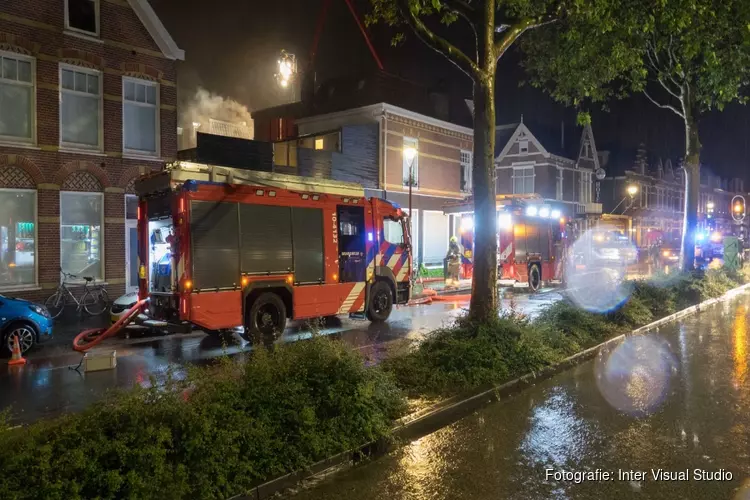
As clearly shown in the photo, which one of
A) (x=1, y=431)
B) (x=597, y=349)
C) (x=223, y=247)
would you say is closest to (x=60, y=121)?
(x=223, y=247)

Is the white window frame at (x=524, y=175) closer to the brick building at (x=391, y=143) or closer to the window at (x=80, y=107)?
the brick building at (x=391, y=143)

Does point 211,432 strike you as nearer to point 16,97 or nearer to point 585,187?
point 16,97

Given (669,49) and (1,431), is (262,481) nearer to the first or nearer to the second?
(1,431)

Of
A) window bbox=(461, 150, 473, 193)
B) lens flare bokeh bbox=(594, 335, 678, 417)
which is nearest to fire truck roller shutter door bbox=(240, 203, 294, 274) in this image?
lens flare bokeh bbox=(594, 335, 678, 417)

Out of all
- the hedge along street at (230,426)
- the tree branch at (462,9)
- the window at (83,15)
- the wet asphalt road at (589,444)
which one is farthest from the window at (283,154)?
the hedge along street at (230,426)

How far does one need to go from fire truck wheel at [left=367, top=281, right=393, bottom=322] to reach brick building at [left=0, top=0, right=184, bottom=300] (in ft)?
26.5

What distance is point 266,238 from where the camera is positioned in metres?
10.8

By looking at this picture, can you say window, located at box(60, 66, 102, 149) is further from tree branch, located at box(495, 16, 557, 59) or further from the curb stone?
the curb stone

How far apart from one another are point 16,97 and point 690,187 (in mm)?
21053

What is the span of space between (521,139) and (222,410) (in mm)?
37705

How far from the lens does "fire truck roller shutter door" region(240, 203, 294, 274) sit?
10.4 m

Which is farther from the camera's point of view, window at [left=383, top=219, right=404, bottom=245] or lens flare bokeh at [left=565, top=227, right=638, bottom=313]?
window at [left=383, top=219, right=404, bottom=245]

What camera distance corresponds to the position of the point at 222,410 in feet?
15.8

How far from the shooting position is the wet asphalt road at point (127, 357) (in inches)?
288
